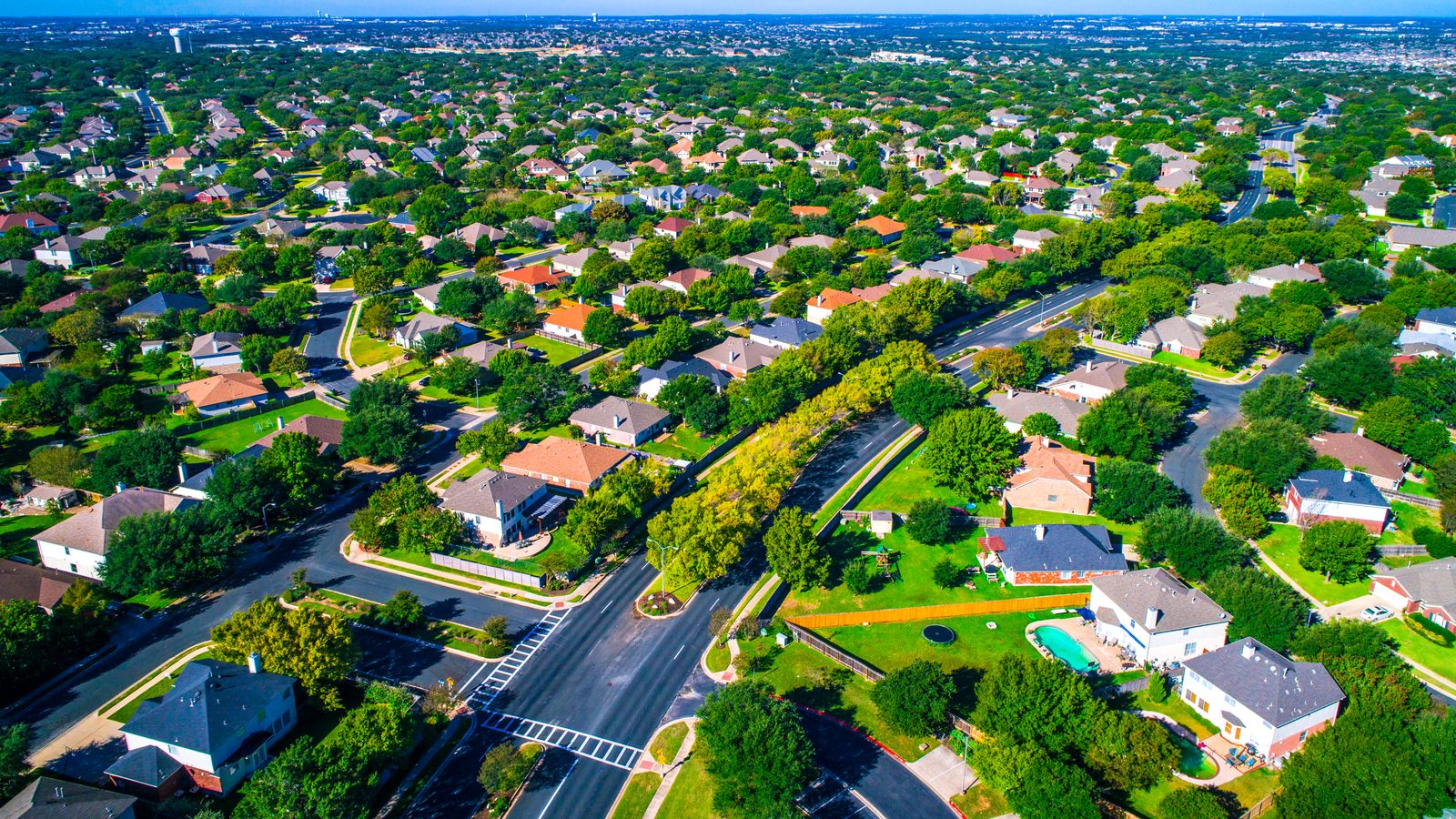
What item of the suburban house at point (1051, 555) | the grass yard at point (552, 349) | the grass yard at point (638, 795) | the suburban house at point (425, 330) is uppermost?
the suburban house at point (425, 330)

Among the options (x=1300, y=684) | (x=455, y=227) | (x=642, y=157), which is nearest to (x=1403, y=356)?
(x=1300, y=684)

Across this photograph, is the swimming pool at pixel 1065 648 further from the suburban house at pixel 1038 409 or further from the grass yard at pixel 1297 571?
the suburban house at pixel 1038 409

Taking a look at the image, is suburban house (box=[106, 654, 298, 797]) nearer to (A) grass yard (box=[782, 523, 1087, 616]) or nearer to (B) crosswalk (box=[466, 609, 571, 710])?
(B) crosswalk (box=[466, 609, 571, 710])

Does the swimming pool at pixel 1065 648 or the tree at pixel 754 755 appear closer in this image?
the tree at pixel 754 755

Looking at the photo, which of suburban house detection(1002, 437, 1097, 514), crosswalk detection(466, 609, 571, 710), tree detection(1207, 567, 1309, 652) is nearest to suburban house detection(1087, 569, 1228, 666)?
tree detection(1207, 567, 1309, 652)

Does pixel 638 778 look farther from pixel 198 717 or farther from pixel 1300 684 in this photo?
pixel 1300 684

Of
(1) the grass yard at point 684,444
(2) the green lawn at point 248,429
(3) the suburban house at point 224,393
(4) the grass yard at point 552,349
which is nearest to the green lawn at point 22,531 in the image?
(2) the green lawn at point 248,429
